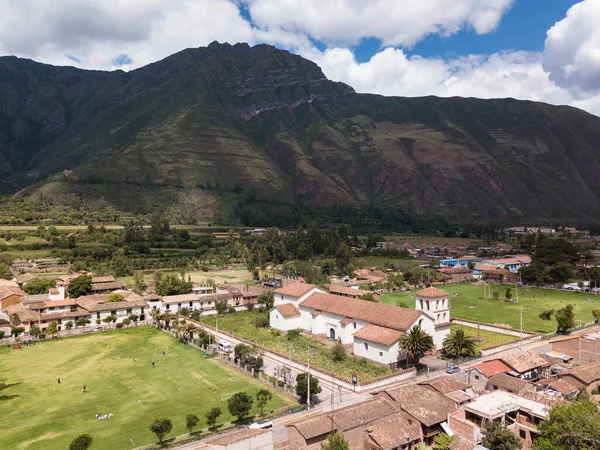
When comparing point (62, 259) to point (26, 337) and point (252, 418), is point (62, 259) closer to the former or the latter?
point (26, 337)

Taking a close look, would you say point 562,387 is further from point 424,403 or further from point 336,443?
point 336,443

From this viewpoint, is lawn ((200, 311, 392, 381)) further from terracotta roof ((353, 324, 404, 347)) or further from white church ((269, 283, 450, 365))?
terracotta roof ((353, 324, 404, 347))

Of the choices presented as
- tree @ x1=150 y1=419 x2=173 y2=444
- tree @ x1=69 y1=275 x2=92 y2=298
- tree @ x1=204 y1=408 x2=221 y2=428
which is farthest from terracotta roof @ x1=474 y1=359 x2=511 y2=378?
tree @ x1=69 y1=275 x2=92 y2=298

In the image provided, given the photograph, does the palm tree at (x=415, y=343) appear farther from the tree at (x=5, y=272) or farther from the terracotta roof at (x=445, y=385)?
the tree at (x=5, y=272)

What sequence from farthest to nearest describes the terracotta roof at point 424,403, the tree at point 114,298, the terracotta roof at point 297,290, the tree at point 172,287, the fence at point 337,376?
the tree at point 172,287 → the tree at point 114,298 → the terracotta roof at point 297,290 → the fence at point 337,376 → the terracotta roof at point 424,403

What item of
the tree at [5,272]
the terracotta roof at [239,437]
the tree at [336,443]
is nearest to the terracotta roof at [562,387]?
the tree at [336,443]

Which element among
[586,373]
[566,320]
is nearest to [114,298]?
[586,373]
